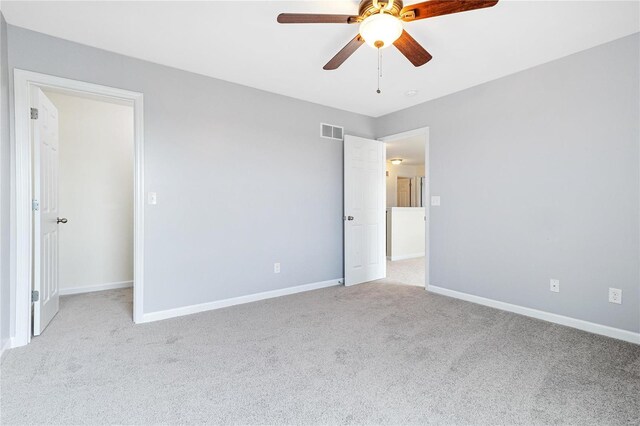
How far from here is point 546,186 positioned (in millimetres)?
2865

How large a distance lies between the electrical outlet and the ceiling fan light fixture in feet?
8.70

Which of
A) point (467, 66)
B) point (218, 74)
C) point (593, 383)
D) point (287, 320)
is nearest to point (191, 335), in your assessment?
point (287, 320)

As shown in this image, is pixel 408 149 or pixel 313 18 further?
pixel 408 149

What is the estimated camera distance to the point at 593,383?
1841mm

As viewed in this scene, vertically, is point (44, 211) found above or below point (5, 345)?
above

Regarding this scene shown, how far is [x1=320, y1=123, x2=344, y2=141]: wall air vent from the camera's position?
4.08m

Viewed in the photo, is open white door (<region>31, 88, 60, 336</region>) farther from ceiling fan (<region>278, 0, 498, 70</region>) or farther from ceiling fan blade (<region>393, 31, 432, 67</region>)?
ceiling fan blade (<region>393, 31, 432, 67</region>)

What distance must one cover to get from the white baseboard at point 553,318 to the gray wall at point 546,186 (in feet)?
0.16

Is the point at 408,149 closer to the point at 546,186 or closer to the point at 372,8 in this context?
the point at 546,186

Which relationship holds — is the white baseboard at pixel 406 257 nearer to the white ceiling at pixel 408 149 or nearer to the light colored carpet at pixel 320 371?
the white ceiling at pixel 408 149

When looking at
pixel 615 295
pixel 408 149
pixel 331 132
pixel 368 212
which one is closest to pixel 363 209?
pixel 368 212

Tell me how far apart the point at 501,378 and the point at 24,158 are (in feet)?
12.2

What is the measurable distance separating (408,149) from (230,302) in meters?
5.00

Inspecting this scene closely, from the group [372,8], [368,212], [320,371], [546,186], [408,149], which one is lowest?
[320,371]
